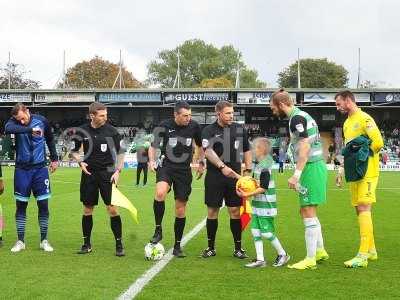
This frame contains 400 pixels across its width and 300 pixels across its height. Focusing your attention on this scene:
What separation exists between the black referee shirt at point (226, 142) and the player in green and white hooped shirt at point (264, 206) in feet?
2.36

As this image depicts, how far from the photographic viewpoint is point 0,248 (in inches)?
329

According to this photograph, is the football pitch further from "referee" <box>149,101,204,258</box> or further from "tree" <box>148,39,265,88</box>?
"tree" <box>148,39,265,88</box>

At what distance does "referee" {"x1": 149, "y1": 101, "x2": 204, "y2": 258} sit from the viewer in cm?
806

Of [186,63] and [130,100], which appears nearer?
[130,100]

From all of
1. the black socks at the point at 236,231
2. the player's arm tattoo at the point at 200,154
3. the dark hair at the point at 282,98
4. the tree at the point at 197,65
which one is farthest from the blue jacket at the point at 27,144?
the tree at the point at 197,65

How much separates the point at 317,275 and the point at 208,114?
43192 millimetres

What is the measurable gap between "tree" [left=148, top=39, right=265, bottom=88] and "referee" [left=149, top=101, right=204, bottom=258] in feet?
305

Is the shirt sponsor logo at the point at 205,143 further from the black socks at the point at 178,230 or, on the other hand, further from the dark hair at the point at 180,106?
the black socks at the point at 178,230

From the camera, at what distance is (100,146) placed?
26.7 feet

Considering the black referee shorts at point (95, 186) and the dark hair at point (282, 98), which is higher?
the dark hair at point (282, 98)

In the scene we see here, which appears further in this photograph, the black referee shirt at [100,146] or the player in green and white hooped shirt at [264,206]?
the black referee shirt at [100,146]

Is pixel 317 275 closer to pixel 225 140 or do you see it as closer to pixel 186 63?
pixel 225 140

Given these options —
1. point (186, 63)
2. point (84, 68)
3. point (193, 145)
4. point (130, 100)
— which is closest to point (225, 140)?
point (193, 145)

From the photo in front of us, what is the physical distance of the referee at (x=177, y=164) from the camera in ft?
26.5
